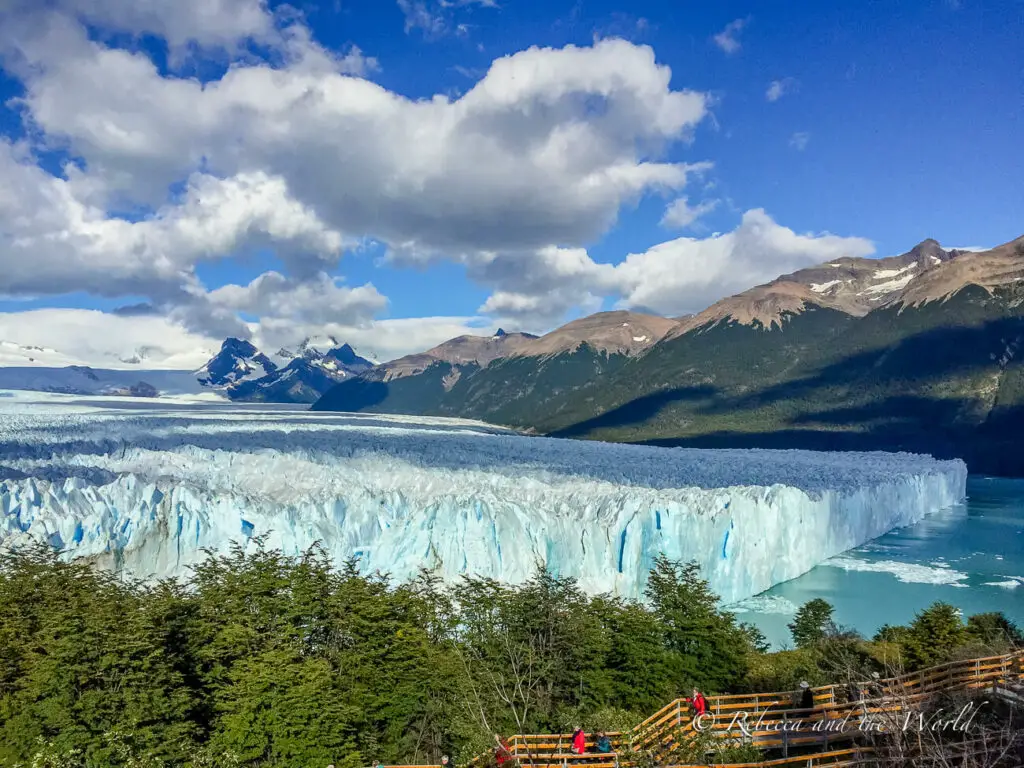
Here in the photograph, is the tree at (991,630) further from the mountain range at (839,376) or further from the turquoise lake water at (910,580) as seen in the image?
the mountain range at (839,376)

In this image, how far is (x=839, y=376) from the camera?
106 meters

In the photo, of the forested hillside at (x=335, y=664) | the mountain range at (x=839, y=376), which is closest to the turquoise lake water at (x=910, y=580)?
the forested hillside at (x=335, y=664)

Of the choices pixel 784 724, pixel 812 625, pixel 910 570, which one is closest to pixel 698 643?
pixel 784 724

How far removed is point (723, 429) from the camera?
9419 cm

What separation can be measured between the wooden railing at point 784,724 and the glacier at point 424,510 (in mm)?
10844

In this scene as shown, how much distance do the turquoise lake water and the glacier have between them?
1.01 m

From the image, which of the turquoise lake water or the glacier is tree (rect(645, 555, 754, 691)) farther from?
the turquoise lake water

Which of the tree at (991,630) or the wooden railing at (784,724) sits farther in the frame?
the tree at (991,630)

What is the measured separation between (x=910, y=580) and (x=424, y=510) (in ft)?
68.4

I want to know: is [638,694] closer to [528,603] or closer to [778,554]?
[528,603]

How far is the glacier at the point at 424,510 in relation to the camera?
2159 cm

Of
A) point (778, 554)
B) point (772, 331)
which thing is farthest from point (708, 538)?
point (772, 331)

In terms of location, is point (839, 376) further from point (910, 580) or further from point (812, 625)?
point (812, 625)

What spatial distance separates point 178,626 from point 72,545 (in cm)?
995
